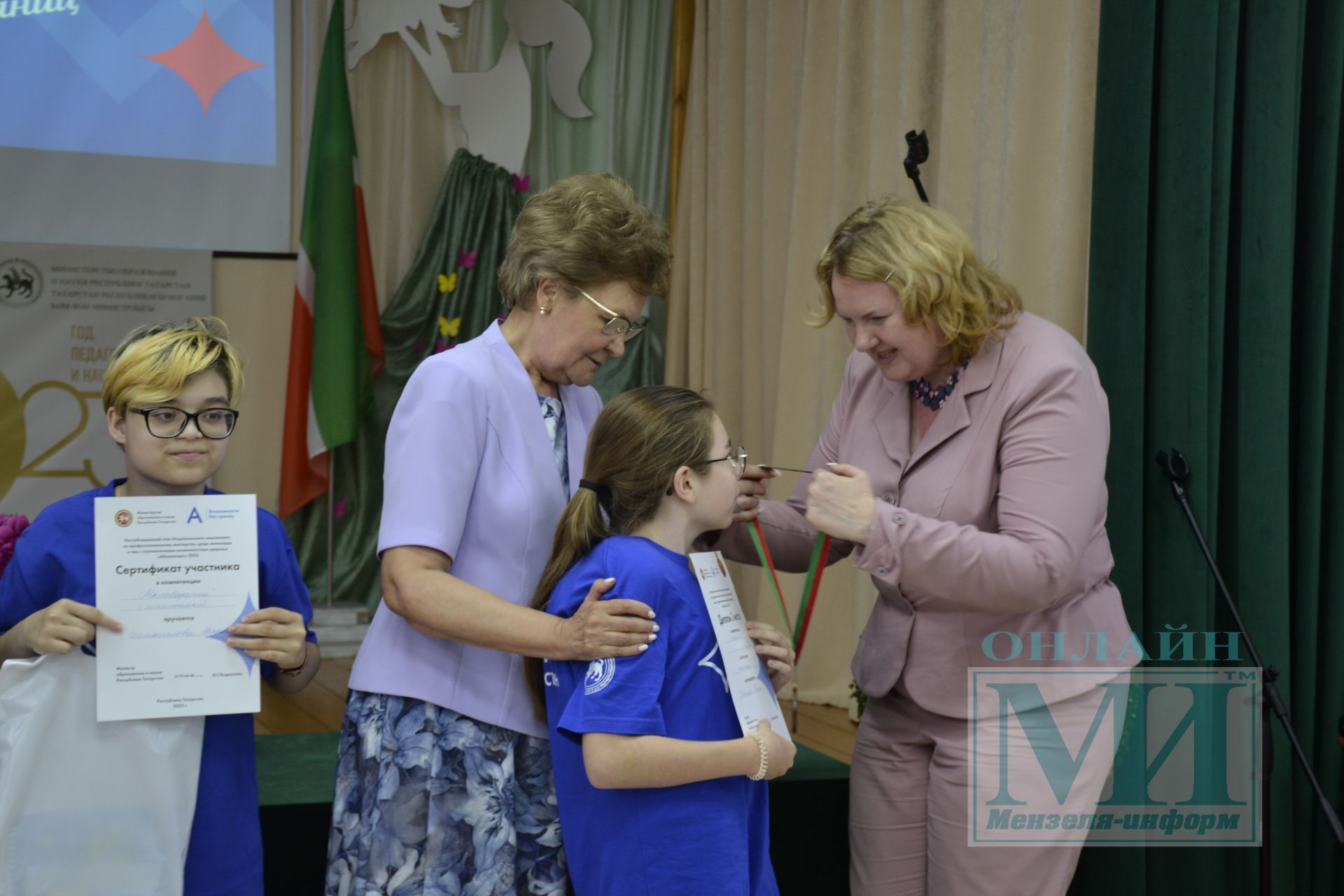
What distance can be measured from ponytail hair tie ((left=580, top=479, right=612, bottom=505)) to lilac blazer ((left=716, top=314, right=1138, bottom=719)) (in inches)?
14.9

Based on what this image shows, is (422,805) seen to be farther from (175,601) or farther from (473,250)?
(473,250)

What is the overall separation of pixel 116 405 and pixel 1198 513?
203 cm

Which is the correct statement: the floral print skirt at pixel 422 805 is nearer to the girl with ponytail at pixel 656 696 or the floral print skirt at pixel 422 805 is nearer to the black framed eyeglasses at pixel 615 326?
the girl with ponytail at pixel 656 696

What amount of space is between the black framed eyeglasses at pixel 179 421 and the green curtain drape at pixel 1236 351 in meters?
1.84

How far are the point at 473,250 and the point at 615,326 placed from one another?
4.24 m

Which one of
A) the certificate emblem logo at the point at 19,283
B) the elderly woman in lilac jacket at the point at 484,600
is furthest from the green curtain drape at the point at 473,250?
the elderly woman in lilac jacket at the point at 484,600

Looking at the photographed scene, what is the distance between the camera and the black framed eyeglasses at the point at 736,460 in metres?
1.70

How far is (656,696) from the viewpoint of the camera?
1.51 m

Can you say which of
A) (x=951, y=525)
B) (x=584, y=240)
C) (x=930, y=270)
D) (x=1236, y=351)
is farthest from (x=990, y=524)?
(x=1236, y=351)

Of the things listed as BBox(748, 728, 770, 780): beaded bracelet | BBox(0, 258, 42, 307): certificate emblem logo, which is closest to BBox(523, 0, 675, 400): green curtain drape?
BBox(0, 258, 42, 307): certificate emblem logo

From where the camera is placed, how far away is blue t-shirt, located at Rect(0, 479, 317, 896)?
157 centimetres

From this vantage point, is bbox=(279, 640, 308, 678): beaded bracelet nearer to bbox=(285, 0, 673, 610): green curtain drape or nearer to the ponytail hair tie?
the ponytail hair tie

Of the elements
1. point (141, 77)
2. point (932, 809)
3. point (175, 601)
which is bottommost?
point (932, 809)

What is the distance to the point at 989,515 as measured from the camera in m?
1.82
